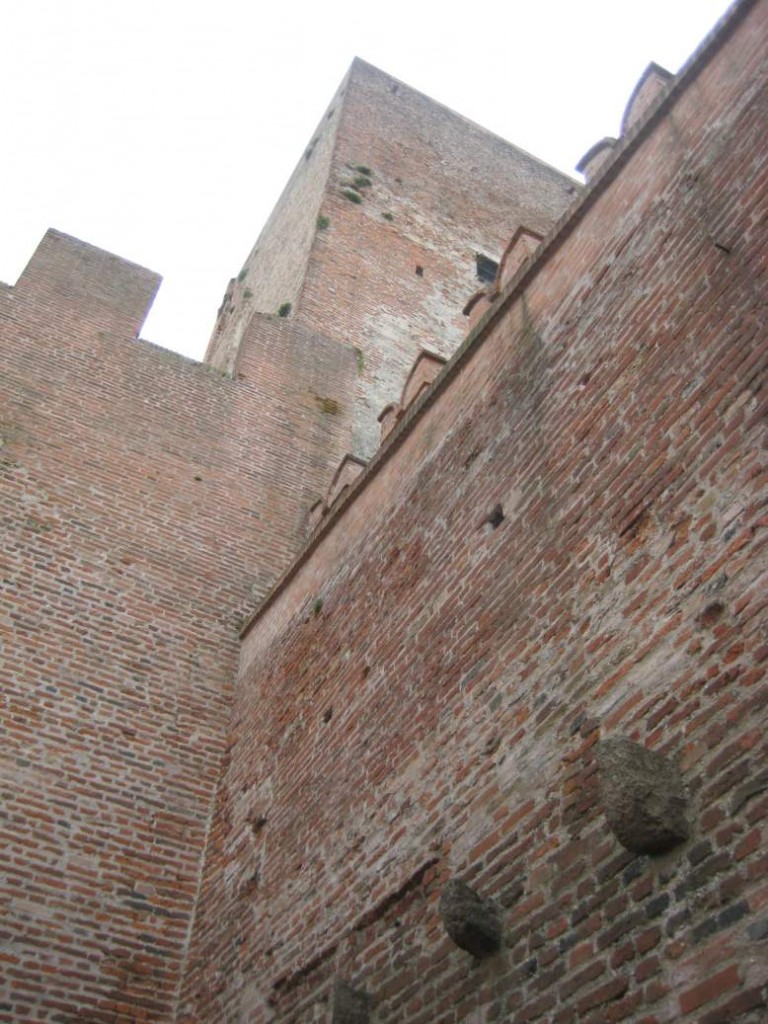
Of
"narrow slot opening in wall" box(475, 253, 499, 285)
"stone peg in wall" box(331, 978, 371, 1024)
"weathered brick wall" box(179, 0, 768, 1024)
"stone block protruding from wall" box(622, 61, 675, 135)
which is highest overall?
"narrow slot opening in wall" box(475, 253, 499, 285)

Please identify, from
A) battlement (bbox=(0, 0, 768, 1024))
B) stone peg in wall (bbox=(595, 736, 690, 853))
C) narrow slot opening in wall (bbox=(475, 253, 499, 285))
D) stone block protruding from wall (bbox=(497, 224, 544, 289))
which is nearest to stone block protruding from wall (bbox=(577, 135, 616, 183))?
battlement (bbox=(0, 0, 768, 1024))

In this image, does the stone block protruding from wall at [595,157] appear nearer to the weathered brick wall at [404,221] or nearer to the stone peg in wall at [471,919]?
the stone peg in wall at [471,919]

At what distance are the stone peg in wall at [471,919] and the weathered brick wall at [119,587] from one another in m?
3.71

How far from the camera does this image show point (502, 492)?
597 centimetres

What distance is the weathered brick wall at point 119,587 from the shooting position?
23.7 feet

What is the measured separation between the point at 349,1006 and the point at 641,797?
2315 mm

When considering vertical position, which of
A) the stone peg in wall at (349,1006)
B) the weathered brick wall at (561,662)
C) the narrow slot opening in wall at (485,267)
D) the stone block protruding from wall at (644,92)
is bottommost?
the stone peg in wall at (349,1006)

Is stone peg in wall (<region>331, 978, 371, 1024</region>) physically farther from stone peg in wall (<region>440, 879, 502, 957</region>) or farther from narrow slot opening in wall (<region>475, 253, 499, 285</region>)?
narrow slot opening in wall (<region>475, 253, 499, 285</region>)

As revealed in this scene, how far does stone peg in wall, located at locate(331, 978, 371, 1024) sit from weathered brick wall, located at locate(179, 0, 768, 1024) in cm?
11

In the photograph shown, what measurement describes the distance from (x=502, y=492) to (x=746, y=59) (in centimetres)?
263

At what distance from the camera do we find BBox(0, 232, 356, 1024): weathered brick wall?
723 centimetres

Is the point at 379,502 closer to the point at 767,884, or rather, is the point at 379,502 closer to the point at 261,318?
the point at 767,884

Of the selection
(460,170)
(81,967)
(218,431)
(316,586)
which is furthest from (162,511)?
(460,170)

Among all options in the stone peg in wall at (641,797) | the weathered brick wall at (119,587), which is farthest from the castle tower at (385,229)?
the stone peg in wall at (641,797)
